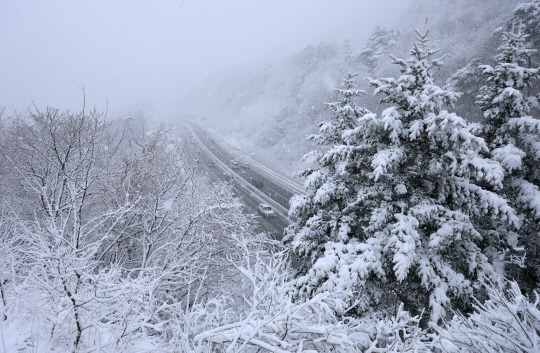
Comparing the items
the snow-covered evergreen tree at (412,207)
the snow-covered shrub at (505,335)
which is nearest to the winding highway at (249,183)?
the snow-covered evergreen tree at (412,207)

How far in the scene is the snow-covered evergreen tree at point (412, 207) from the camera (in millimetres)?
6527

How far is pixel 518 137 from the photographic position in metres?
8.28

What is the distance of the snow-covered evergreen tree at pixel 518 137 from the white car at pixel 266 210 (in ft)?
59.6

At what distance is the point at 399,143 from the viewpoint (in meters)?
7.28

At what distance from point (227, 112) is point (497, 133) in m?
73.0

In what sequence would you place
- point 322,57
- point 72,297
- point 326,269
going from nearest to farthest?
point 72,297 < point 326,269 < point 322,57

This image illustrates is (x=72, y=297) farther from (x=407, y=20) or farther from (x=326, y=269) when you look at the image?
(x=407, y=20)

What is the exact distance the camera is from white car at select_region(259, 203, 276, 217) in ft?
82.0

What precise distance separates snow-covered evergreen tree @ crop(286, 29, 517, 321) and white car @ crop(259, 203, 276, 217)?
1641cm

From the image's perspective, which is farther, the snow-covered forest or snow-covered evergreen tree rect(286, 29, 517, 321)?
snow-covered evergreen tree rect(286, 29, 517, 321)

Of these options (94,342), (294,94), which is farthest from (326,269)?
(294,94)

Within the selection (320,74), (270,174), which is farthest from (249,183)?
(320,74)

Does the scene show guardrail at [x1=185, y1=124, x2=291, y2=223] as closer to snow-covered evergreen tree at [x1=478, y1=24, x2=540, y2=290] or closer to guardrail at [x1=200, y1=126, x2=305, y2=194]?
guardrail at [x1=200, y1=126, x2=305, y2=194]

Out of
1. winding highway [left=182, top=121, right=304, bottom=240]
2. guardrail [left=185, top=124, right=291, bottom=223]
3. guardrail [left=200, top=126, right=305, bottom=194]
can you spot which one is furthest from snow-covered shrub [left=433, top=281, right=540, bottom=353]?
guardrail [left=200, top=126, right=305, bottom=194]
